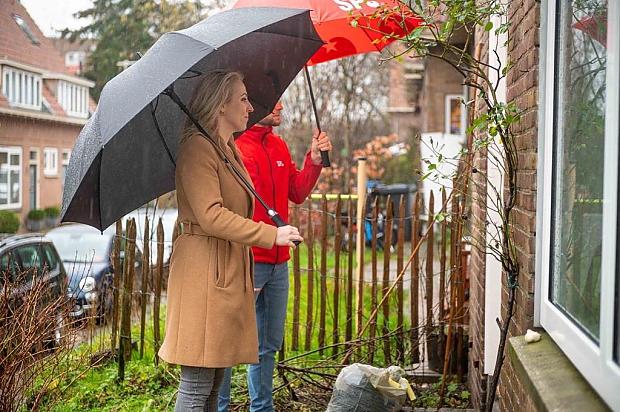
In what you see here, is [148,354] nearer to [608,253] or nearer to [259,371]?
[259,371]

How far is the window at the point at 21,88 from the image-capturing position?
9867mm

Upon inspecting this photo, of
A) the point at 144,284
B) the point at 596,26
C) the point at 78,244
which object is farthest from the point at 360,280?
the point at 78,244

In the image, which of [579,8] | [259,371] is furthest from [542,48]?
[259,371]

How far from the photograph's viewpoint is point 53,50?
14.3 meters

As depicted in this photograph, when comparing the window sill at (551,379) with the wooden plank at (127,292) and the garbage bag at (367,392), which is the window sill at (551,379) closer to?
the garbage bag at (367,392)

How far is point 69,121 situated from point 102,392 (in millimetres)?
9724

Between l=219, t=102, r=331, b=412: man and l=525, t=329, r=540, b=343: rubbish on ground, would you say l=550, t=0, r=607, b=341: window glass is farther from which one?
l=219, t=102, r=331, b=412: man

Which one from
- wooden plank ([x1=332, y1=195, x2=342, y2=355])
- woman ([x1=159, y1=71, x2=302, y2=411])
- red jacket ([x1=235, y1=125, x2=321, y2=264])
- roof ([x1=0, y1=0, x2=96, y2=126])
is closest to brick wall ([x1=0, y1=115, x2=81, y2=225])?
roof ([x1=0, y1=0, x2=96, y2=126])

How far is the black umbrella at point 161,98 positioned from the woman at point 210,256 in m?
0.15

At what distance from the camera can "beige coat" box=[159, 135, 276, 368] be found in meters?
3.24

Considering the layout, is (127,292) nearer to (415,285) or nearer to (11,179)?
(415,285)

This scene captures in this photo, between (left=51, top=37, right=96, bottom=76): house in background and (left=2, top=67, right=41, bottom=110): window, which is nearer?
(left=2, top=67, right=41, bottom=110): window

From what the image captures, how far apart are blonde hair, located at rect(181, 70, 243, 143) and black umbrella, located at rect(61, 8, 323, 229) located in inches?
3.9

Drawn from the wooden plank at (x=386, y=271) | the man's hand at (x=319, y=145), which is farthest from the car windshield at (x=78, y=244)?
the man's hand at (x=319, y=145)
